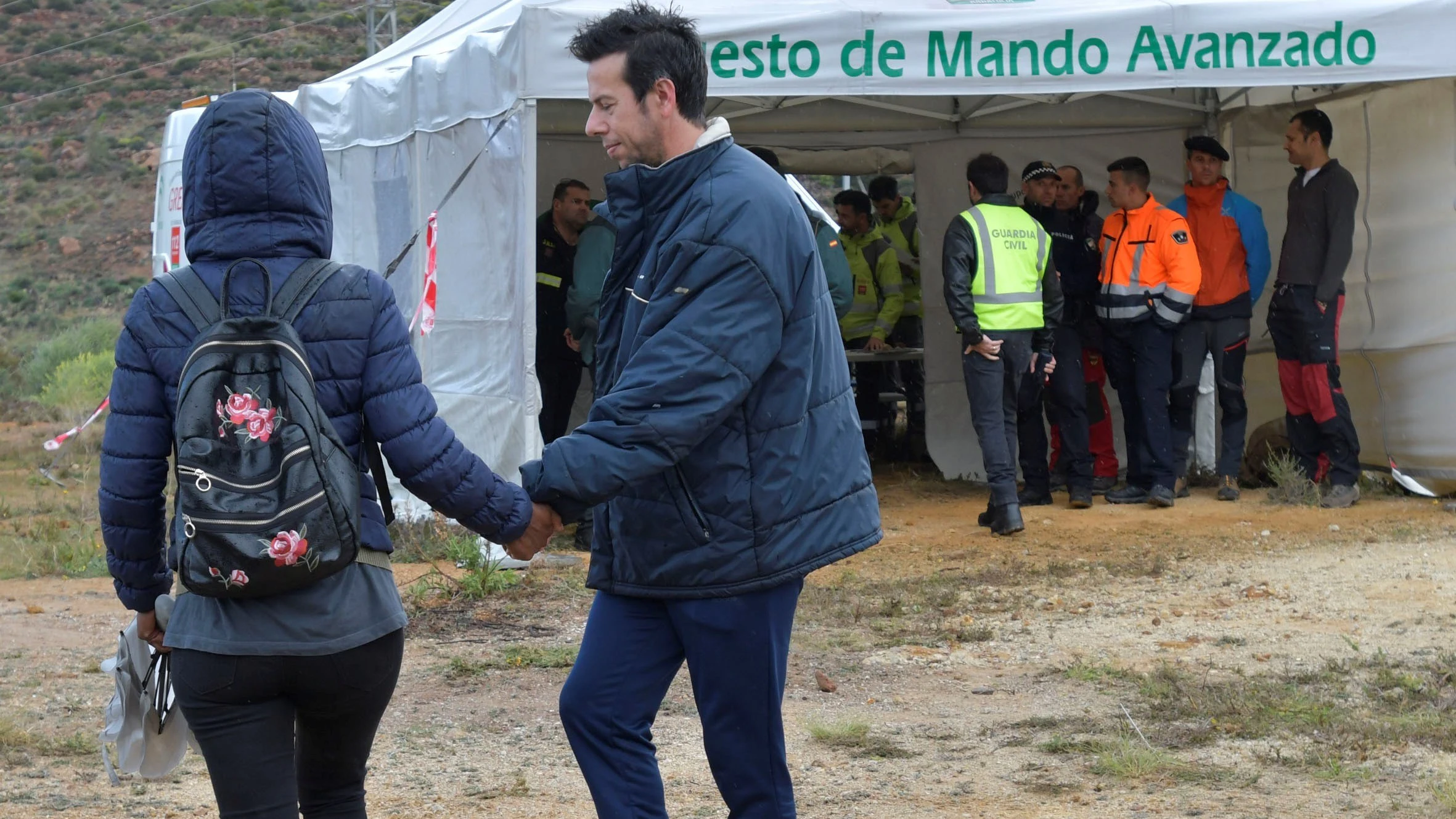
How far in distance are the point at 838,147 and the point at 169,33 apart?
35.8 m

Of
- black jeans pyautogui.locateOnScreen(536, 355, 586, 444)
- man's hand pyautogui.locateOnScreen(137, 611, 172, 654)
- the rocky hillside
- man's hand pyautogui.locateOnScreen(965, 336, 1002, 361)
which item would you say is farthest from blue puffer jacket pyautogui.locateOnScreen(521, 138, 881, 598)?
the rocky hillside

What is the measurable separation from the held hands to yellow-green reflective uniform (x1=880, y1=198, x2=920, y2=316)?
9.32m

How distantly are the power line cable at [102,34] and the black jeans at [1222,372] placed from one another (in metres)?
38.3

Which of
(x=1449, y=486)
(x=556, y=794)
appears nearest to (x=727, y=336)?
(x=556, y=794)

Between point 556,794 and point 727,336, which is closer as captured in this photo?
point 727,336

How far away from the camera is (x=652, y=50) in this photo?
282 centimetres

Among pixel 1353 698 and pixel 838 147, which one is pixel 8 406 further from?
pixel 1353 698

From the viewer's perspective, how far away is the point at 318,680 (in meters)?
2.54

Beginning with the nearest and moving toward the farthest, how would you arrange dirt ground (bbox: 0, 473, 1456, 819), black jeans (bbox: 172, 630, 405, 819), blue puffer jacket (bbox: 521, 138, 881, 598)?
black jeans (bbox: 172, 630, 405, 819) → blue puffer jacket (bbox: 521, 138, 881, 598) → dirt ground (bbox: 0, 473, 1456, 819)

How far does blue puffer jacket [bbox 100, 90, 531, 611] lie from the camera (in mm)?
2531

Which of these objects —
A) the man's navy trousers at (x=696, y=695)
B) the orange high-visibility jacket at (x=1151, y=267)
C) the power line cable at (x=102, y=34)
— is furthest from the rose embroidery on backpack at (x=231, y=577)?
the power line cable at (x=102, y=34)

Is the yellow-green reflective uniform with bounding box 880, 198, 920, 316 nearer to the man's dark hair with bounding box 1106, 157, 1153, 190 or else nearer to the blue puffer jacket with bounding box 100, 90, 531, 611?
the man's dark hair with bounding box 1106, 157, 1153, 190

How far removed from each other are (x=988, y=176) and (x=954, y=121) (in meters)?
2.80

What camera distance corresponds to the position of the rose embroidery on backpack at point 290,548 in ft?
7.93
